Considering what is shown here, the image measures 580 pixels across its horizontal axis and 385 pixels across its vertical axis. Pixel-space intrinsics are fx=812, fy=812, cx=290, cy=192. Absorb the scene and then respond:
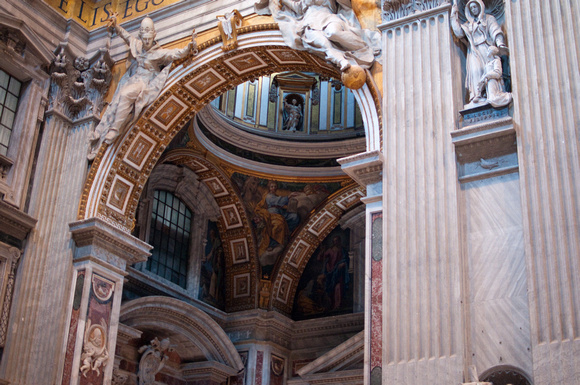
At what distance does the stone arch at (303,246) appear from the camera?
17094 mm

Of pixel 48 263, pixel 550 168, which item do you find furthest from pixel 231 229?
pixel 550 168

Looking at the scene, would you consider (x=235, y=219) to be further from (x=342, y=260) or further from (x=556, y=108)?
(x=556, y=108)

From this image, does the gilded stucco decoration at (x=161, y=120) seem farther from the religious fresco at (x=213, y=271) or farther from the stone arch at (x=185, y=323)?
the religious fresco at (x=213, y=271)

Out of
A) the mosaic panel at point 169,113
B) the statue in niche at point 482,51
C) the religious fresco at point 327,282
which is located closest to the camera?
the statue in niche at point 482,51

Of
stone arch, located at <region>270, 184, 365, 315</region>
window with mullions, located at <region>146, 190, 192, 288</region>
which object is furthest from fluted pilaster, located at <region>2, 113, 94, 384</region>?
stone arch, located at <region>270, 184, 365, 315</region>

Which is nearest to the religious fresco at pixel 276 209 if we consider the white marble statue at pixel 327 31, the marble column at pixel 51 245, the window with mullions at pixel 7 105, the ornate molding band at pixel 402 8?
the marble column at pixel 51 245

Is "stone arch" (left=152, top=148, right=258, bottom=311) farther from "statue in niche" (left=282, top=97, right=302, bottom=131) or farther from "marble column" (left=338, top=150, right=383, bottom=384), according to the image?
"marble column" (left=338, top=150, right=383, bottom=384)

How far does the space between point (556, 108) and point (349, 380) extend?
26.9 ft

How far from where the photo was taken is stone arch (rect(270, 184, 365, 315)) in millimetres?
17094

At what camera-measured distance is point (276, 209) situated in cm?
1738

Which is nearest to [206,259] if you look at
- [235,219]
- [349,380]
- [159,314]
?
[235,219]

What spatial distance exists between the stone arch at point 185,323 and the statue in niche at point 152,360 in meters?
0.31

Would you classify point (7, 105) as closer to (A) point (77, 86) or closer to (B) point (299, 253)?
(A) point (77, 86)

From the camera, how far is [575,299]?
757cm
